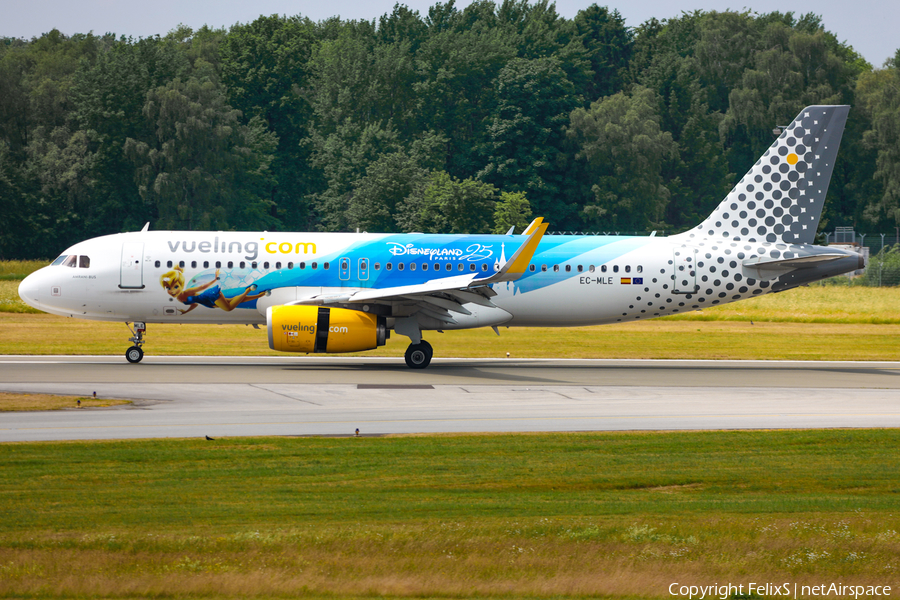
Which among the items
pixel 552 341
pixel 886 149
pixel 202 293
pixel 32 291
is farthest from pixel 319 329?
pixel 886 149

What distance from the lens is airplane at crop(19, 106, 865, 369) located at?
1093 inches

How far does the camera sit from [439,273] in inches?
1151

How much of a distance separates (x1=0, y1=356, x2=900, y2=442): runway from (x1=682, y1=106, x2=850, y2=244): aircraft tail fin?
4.31 m

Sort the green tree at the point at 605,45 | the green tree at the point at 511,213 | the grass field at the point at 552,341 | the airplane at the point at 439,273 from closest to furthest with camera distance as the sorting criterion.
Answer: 1. the airplane at the point at 439,273
2. the grass field at the point at 552,341
3. the green tree at the point at 511,213
4. the green tree at the point at 605,45

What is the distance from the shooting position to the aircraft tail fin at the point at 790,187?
101ft

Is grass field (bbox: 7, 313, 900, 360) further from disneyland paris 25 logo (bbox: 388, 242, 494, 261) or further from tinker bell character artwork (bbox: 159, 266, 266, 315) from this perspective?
disneyland paris 25 logo (bbox: 388, 242, 494, 261)

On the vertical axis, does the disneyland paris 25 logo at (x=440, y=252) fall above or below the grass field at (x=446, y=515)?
above

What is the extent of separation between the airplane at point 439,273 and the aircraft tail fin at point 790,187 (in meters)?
0.03

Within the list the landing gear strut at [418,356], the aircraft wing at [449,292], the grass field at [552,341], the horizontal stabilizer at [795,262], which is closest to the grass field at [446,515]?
the aircraft wing at [449,292]

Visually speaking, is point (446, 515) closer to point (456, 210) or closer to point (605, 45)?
point (456, 210)

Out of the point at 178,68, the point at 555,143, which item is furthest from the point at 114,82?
the point at 555,143

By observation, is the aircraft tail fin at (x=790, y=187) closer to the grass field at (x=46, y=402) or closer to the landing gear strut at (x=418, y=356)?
the landing gear strut at (x=418, y=356)

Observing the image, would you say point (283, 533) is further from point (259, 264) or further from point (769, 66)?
point (769, 66)

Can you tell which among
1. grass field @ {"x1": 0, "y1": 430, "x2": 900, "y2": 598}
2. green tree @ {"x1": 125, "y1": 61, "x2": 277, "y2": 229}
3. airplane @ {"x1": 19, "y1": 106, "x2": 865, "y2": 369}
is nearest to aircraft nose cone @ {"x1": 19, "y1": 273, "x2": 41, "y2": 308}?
airplane @ {"x1": 19, "y1": 106, "x2": 865, "y2": 369}
